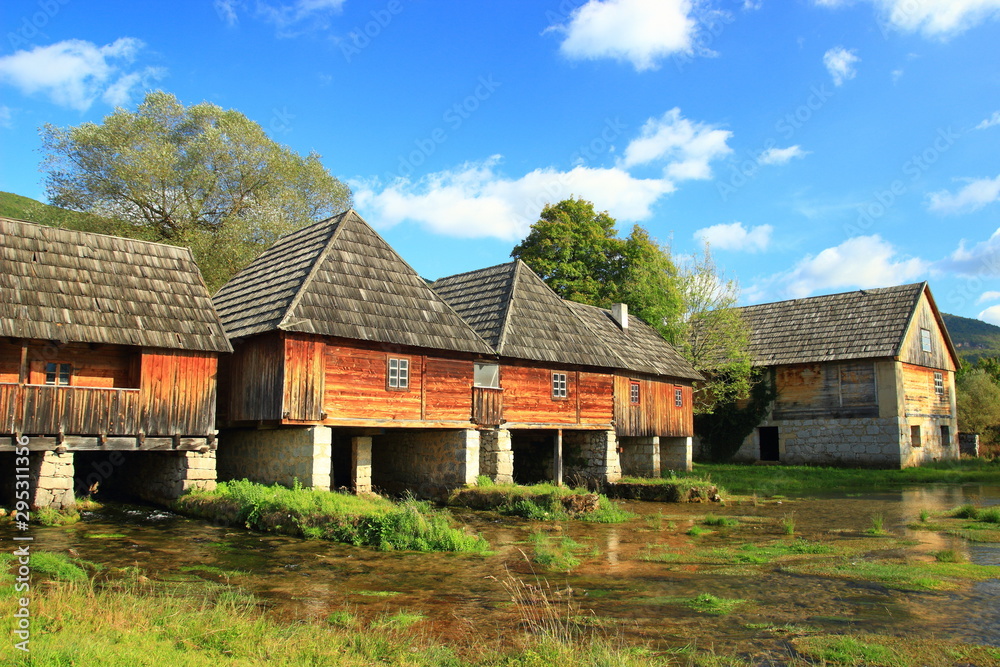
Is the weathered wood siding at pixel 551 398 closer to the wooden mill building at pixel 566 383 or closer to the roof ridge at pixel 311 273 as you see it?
the wooden mill building at pixel 566 383

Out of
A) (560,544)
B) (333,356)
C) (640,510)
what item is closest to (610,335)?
(640,510)

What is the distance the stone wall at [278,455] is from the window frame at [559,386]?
8.31m

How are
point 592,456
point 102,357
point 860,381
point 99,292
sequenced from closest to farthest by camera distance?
point 99,292 < point 102,357 < point 592,456 < point 860,381

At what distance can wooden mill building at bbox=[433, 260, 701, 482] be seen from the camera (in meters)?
22.1

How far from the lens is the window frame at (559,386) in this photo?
23.2 meters

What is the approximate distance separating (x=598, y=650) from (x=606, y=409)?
62.3ft

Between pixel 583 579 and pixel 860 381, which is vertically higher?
pixel 860 381

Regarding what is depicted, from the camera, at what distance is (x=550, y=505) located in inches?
680

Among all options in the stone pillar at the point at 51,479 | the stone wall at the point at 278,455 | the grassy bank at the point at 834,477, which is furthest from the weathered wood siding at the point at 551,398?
the stone pillar at the point at 51,479

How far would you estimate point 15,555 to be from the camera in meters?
9.96

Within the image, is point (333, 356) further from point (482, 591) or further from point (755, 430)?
point (755, 430)

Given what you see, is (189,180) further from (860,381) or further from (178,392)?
(860,381)

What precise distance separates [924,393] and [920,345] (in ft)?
7.12

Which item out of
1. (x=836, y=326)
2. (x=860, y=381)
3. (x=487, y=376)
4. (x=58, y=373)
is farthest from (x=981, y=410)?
(x=58, y=373)
